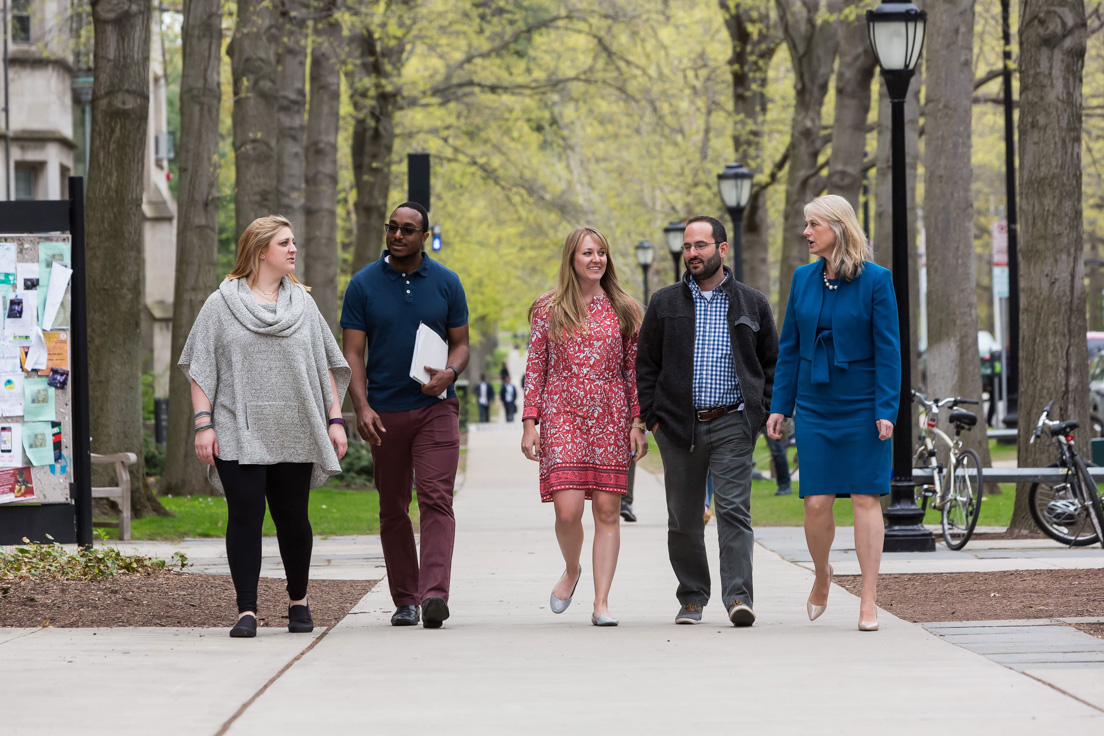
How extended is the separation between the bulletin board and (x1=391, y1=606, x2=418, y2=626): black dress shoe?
347 centimetres

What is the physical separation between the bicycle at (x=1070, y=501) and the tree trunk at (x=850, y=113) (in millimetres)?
7923

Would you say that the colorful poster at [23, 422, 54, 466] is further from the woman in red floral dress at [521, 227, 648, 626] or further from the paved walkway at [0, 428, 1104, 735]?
the woman in red floral dress at [521, 227, 648, 626]

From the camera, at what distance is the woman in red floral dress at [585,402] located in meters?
7.73

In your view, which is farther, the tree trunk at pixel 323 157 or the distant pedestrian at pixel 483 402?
the distant pedestrian at pixel 483 402

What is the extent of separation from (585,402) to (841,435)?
1.23 meters

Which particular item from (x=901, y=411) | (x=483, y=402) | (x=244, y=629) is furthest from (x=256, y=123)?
(x=483, y=402)

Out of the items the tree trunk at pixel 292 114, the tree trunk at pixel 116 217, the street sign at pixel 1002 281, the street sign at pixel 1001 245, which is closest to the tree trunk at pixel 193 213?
the tree trunk at pixel 292 114

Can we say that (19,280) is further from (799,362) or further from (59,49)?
(59,49)

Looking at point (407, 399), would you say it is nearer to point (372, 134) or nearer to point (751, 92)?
point (372, 134)

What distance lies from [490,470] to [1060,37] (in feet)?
46.4

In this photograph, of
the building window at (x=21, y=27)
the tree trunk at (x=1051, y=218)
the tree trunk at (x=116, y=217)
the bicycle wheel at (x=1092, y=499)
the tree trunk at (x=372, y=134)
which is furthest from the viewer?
the building window at (x=21, y=27)

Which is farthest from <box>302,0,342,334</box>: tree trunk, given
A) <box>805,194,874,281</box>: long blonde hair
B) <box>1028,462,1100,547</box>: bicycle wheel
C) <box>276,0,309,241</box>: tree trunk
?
<box>805,194,874,281</box>: long blonde hair

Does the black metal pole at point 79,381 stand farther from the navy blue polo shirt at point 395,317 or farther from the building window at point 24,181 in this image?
the building window at point 24,181

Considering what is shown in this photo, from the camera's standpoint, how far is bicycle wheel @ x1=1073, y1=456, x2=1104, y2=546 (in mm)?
11820
